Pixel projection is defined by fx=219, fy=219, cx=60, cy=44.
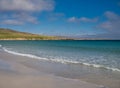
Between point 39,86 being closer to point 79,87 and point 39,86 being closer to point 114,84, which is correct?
point 79,87

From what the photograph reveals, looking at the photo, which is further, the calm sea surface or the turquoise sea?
the calm sea surface

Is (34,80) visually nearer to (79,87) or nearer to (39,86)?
(39,86)

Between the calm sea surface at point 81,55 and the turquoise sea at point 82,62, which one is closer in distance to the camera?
the turquoise sea at point 82,62

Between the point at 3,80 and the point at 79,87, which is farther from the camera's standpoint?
the point at 3,80

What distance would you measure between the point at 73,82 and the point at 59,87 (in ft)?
4.04

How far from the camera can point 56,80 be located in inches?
434

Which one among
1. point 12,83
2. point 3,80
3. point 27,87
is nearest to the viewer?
point 27,87

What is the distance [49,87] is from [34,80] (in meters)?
1.63

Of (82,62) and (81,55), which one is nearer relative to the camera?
(82,62)

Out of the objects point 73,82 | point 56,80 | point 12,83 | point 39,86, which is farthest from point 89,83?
point 12,83

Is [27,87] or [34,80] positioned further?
[34,80]

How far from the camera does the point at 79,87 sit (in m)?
9.60

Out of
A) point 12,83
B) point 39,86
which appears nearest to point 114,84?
point 39,86

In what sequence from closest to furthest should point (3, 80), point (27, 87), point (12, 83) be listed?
point (27, 87) < point (12, 83) < point (3, 80)
